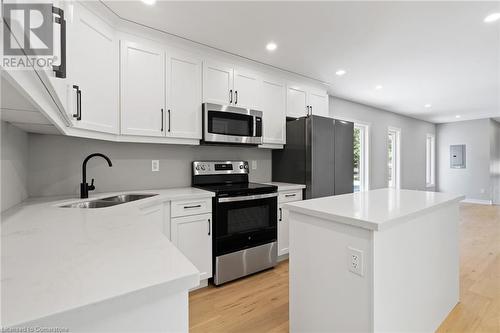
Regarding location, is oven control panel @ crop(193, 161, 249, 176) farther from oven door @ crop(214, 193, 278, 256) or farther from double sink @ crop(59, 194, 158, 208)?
double sink @ crop(59, 194, 158, 208)

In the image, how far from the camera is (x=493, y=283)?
2.42 metres

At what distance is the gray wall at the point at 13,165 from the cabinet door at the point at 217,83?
158cm

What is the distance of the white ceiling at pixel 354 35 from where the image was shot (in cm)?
197

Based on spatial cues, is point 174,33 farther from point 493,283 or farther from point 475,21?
point 493,283

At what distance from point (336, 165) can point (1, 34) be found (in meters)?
3.25

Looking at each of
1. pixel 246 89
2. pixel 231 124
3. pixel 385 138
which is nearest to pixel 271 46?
pixel 246 89

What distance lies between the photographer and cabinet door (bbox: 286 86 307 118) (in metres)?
3.36

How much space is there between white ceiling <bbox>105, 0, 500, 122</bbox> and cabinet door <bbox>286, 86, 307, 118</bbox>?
263mm

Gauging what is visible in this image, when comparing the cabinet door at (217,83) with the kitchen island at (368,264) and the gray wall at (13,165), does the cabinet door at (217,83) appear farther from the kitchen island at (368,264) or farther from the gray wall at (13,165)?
the kitchen island at (368,264)

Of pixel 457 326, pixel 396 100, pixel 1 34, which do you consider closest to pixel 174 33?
pixel 1 34

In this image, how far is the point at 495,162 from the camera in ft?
24.1

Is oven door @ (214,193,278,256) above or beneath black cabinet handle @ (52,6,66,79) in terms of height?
beneath

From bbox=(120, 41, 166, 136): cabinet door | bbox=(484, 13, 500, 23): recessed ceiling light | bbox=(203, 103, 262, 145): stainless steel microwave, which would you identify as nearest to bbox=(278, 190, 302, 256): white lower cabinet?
bbox=(203, 103, 262, 145): stainless steel microwave

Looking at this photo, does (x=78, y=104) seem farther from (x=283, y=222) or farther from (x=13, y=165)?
(x=283, y=222)
